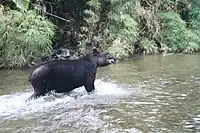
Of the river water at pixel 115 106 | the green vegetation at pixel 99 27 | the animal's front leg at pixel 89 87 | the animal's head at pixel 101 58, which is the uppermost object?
the green vegetation at pixel 99 27

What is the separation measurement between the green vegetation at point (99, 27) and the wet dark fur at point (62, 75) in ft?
18.7

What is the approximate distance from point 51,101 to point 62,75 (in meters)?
0.72

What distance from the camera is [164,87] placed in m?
11.6

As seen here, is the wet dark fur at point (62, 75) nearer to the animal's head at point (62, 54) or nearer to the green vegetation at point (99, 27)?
the green vegetation at point (99, 27)

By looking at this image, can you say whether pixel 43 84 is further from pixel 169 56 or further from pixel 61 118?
pixel 169 56

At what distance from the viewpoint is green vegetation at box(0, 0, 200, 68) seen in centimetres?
1669

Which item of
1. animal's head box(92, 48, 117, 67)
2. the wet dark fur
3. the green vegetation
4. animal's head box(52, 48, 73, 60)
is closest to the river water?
the wet dark fur

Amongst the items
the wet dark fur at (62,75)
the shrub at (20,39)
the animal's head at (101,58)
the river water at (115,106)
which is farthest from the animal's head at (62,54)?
the wet dark fur at (62,75)

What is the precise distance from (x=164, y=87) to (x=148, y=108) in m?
2.43

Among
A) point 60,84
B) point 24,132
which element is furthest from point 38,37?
point 24,132

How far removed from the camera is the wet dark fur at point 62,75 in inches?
407

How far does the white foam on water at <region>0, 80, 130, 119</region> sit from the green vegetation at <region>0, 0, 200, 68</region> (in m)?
5.34

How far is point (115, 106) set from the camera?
31.4 feet

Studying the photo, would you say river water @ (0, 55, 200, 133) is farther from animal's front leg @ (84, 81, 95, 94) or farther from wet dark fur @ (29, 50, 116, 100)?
wet dark fur @ (29, 50, 116, 100)
